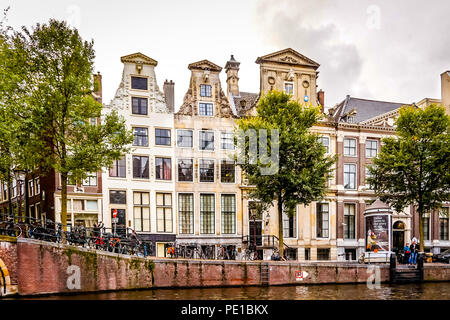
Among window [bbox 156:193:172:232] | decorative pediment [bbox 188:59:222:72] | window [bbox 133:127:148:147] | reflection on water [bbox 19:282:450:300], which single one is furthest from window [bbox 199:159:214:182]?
reflection on water [bbox 19:282:450:300]

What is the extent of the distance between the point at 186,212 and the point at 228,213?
3359 millimetres

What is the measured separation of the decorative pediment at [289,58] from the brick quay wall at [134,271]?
1824 cm

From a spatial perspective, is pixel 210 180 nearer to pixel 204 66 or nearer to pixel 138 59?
pixel 204 66

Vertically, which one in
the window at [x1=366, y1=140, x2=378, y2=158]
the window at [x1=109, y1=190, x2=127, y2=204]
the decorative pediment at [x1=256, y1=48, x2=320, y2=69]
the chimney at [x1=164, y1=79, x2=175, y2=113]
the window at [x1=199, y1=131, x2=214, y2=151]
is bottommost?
the window at [x1=109, y1=190, x2=127, y2=204]

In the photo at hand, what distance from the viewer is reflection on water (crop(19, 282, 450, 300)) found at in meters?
23.5

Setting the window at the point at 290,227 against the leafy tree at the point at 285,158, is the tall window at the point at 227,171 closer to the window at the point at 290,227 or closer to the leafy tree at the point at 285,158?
the window at the point at 290,227

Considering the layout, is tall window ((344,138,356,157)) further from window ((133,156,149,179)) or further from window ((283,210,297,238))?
window ((133,156,149,179))

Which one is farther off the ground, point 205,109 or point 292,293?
point 205,109

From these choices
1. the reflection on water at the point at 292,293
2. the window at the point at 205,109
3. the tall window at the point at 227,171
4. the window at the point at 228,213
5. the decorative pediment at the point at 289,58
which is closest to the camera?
the reflection on water at the point at 292,293

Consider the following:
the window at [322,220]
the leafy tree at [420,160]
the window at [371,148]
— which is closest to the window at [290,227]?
the window at [322,220]

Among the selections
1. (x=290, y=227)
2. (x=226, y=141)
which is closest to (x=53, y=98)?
(x=226, y=141)

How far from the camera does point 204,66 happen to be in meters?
39.2

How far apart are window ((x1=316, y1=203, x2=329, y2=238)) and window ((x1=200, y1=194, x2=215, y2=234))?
9.22 m

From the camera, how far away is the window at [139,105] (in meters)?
37.3
